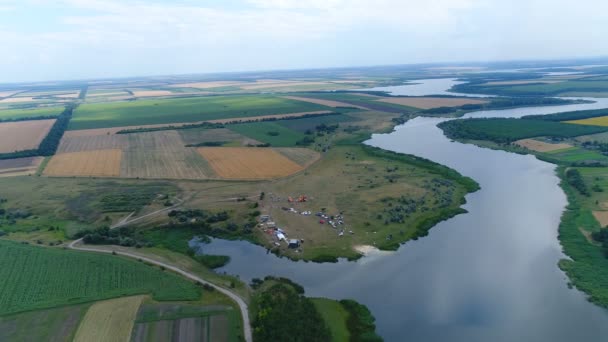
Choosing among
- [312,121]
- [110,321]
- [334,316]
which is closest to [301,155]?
[312,121]

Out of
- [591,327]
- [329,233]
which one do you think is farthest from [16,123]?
[591,327]

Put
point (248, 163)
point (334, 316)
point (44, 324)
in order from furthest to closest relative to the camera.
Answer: point (248, 163)
point (334, 316)
point (44, 324)

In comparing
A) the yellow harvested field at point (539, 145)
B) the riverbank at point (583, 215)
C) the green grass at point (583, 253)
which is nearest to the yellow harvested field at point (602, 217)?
the riverbank at point (583, 215)

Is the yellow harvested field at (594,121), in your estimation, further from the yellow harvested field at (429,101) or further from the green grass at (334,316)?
the green grass at (334,316)

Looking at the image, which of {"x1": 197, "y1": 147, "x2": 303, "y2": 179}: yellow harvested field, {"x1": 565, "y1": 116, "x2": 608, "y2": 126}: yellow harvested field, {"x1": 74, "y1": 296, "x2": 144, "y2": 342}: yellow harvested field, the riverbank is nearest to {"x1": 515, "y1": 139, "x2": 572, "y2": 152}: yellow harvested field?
the riverbank

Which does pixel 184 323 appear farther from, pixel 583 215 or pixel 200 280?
pixel 583 215

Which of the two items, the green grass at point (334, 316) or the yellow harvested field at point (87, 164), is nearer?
the green grass at point (334, 316)

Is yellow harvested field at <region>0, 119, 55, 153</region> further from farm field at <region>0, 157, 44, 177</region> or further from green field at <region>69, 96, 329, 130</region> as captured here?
farm field at <region>0, 157, 44, 177</region>
